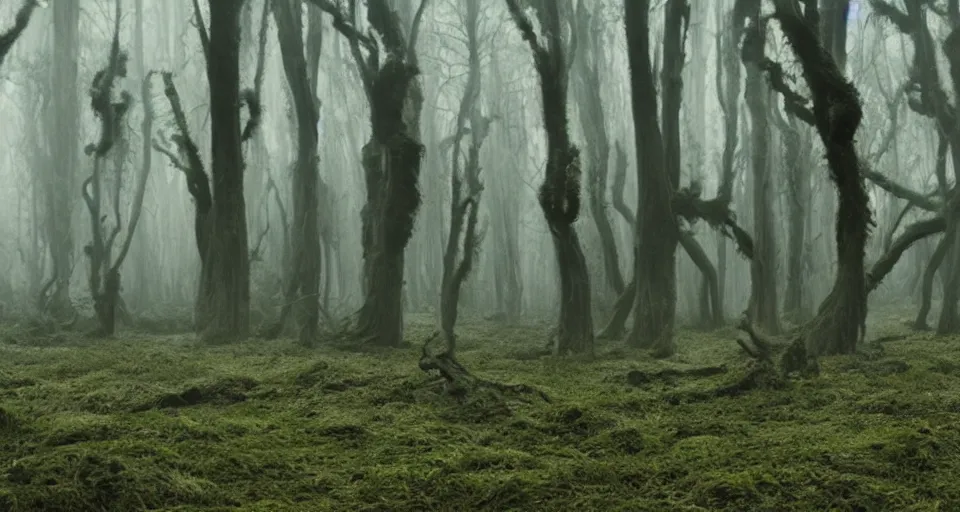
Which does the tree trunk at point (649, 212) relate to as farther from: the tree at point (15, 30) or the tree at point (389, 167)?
the tree at point (15, 30)

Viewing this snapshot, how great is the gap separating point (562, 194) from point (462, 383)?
13.0 feet

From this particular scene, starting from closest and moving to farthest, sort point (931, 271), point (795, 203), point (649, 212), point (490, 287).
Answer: point (649, 212), point (931, 271), point (795, 203), point (490, 287)

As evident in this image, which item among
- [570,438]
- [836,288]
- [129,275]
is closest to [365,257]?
[836,288]

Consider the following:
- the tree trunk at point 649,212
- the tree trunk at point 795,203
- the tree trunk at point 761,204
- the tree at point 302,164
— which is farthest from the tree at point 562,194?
the tree trunk at point 795,203

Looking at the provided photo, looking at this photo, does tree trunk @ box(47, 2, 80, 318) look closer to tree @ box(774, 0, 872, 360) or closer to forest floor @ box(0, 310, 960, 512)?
forest floor @ box(0, 310, 960, 512)

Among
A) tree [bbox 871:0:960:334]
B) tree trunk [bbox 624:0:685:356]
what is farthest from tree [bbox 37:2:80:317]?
tree [bbox 871:0:960:334]

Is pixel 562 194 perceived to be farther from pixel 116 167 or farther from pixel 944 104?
A: pixel 116 167

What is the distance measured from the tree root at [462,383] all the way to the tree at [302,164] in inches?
253

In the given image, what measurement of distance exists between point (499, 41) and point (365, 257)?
1019 centimetres

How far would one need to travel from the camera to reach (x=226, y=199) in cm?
1273

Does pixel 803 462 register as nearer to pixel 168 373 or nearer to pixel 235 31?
pixel 168 373

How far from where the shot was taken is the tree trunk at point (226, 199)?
492 inches

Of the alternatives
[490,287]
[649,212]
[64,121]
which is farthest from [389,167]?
[490,287]

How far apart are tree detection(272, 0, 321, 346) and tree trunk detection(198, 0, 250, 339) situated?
1044mm
